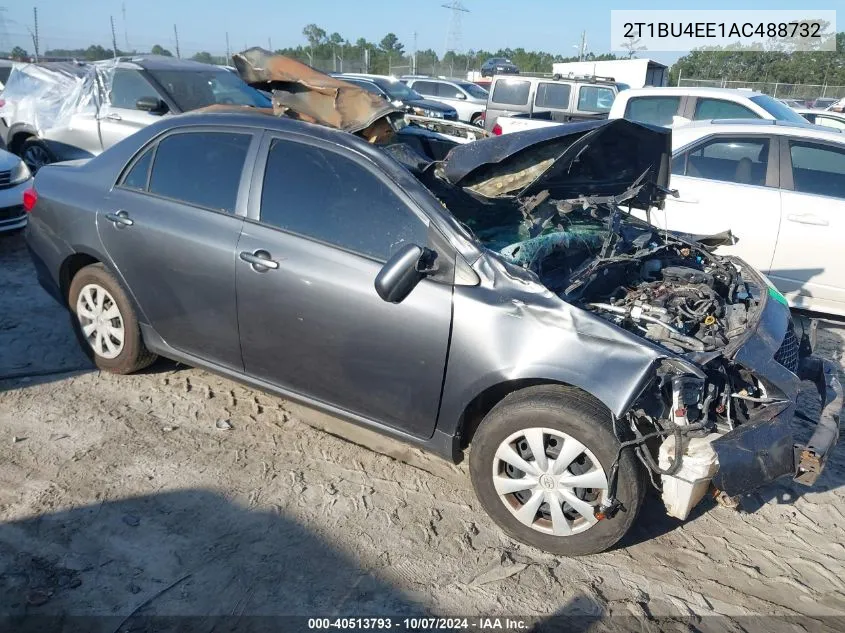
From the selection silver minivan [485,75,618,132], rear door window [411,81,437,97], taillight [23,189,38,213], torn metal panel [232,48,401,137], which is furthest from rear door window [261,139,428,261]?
rear door window [411,81,437,97]

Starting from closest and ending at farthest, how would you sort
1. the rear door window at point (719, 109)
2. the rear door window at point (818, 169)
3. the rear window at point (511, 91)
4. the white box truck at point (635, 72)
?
the rear door window at point (818, 169) < the rear door window at point (719, 109) < the rear window at point (511, 91) < the white box truck at point (635, 72)

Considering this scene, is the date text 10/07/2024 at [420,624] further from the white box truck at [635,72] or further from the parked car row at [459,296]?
the white box truck at [635,72]

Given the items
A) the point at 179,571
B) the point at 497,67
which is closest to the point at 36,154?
the point at 179,571

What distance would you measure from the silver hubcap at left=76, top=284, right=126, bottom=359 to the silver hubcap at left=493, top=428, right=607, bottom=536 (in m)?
2.58

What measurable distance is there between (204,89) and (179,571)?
22.6 feet

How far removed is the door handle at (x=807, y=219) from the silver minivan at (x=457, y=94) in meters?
13.9

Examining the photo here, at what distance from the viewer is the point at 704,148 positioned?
244 inches

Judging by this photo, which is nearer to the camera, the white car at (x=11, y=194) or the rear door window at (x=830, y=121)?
the white car at (x=11, y=194)

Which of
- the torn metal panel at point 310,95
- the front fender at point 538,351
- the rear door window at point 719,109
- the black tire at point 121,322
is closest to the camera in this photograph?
the front fender at point 538,351

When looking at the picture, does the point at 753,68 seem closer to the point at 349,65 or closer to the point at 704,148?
the point at 349,65

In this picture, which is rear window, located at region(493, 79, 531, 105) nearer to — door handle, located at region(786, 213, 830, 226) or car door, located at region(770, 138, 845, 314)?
car door, located at region(770, 138, 845, 314)

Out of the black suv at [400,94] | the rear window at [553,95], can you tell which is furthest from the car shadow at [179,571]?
the black suv at [400,94]

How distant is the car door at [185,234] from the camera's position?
3.62 m

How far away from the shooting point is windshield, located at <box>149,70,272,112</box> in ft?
26.6
